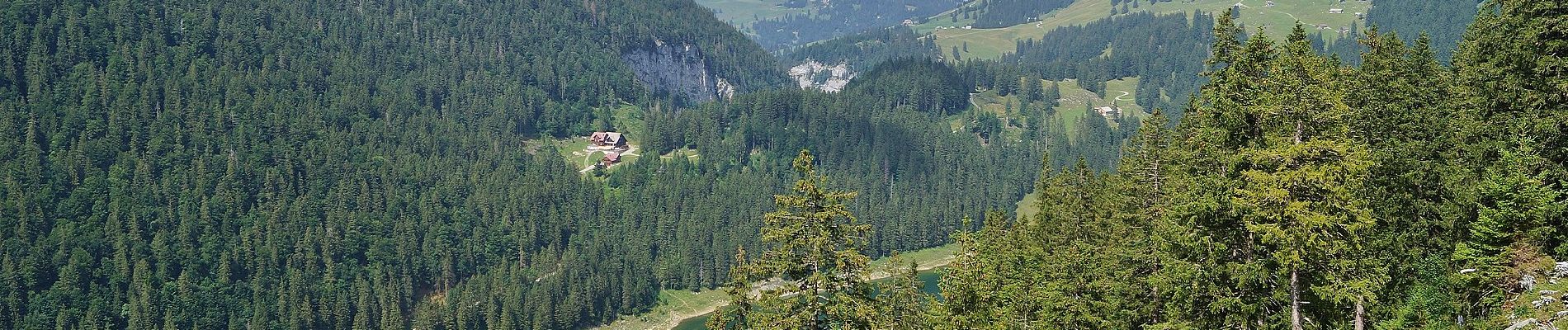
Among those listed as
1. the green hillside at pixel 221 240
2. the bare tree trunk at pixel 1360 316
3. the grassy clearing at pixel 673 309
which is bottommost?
the grassy clearing at pixel 673 309

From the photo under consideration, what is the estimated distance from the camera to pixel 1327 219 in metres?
27.8

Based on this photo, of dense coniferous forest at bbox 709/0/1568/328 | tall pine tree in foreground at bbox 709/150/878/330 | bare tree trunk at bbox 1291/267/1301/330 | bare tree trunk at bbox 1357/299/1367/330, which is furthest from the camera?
tall pine tree in foreground at bbox 709/150/878/330

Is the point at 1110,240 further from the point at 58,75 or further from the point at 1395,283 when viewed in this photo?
the point at 58,75

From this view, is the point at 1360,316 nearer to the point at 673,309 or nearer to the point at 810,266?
the point at 810,266

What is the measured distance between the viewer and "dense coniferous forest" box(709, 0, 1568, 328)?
28625 millimetres

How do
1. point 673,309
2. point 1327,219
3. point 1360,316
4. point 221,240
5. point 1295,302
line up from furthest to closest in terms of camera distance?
point 673,309
point 221,240
point 1360,316
point 1295,302
point 1327,219

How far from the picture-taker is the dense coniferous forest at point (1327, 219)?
28.6 m

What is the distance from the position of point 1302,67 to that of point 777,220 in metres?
16.4

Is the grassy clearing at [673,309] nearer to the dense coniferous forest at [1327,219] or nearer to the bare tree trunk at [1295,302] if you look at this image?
the dense coniferous forest at [1327,219]

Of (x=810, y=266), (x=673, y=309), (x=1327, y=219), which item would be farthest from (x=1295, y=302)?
(x=673, y=309)

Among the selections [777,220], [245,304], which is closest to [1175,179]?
[777,220]

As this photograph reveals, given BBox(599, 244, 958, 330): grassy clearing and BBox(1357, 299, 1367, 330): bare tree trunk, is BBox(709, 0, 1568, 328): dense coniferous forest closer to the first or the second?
BBox(1357, 299, 1367, 330): bare tree trunk

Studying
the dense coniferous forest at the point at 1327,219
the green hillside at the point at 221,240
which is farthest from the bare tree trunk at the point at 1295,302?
the green hillside at the point at 221,240

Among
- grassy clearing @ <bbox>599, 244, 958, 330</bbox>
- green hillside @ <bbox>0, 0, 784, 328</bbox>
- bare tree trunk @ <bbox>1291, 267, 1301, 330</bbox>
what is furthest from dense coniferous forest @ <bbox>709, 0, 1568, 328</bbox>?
green hillside @ <bbox>0, 0, 784, 328</bbox>
